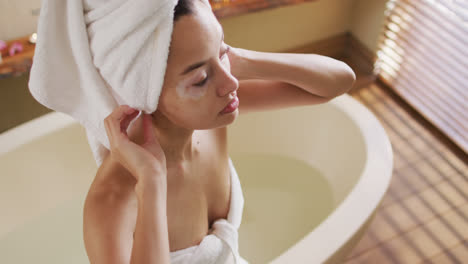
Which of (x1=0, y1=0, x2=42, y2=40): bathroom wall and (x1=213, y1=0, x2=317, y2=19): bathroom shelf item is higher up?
(x1=0, y1=0, x2=42, y2=40): bathroom wall

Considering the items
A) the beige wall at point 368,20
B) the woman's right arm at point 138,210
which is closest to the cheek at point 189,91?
the woman's right arm at point 138,210

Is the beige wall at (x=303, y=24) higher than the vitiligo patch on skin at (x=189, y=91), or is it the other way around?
the vitiligo patch on skin at (x=189, y=91)

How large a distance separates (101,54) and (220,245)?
2.03 feet

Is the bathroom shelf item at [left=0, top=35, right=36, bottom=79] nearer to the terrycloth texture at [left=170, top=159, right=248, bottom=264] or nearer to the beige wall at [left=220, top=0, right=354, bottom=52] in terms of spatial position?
the beige wall at [left=220, top=0, right=354, bottom=52]

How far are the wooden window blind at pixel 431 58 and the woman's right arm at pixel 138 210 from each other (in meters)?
1.89

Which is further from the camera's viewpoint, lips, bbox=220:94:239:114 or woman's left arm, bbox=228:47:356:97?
woman's left arm, bbox=228:47:356:97

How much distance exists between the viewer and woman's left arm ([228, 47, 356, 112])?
109 cm

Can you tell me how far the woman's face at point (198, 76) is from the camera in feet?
2.39

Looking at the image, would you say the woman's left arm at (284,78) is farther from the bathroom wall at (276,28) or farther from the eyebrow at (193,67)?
the bathroom wall at (276,28)

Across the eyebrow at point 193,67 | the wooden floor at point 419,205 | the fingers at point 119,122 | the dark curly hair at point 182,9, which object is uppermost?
the dark curly hair at point 182,9

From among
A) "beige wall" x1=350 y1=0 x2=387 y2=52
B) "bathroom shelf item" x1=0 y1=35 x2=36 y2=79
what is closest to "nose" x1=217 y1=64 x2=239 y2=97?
"bathroom shelf item" x1=0 y1=35 x2=36 y2=79

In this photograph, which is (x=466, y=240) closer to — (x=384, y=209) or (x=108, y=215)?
(x=384, y=209)

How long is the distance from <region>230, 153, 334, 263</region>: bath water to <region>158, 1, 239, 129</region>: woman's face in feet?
3.71

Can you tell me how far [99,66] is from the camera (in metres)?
0.76
